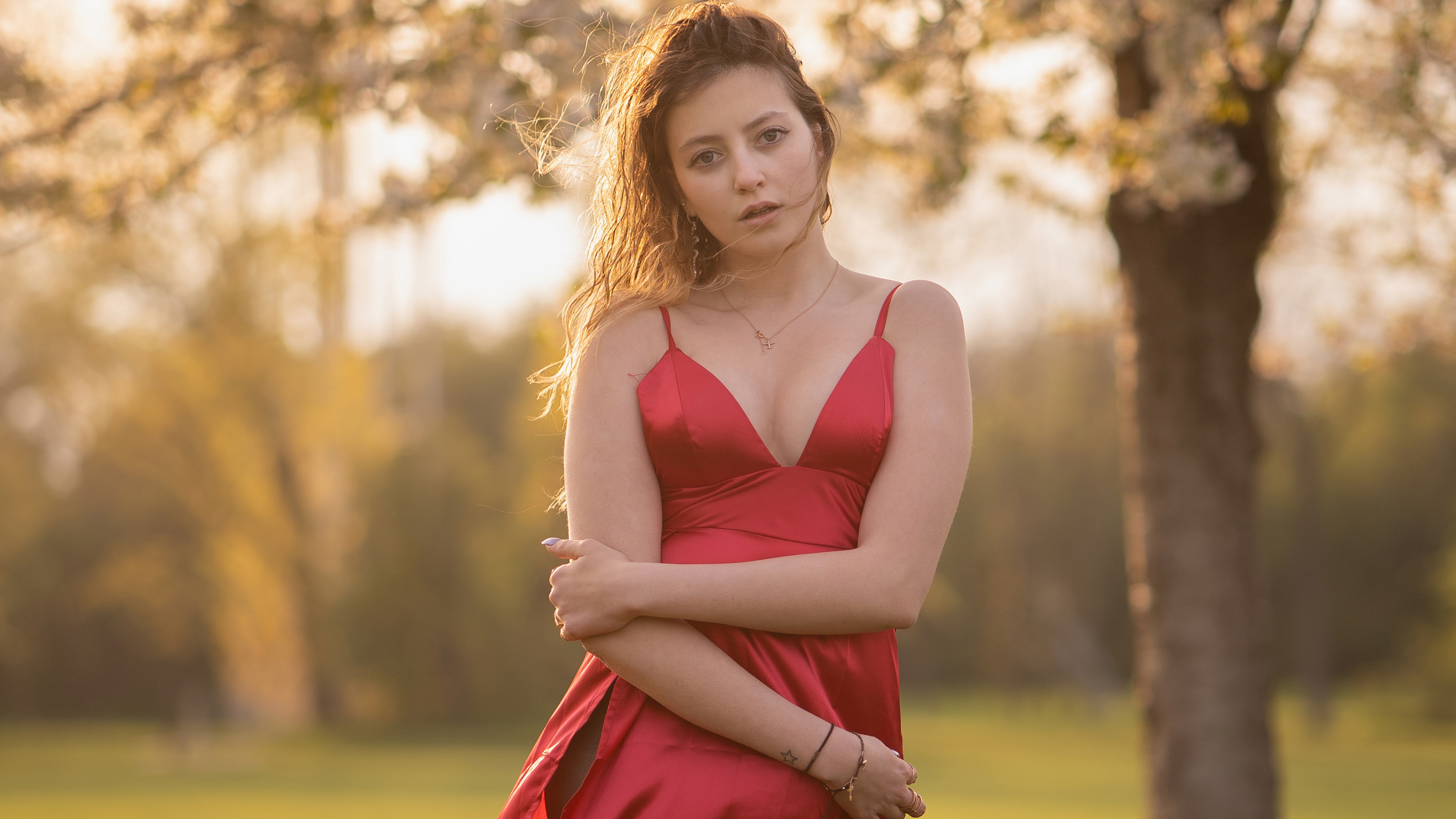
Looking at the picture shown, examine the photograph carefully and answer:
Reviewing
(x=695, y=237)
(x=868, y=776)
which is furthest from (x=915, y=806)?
(x=695, y=237)

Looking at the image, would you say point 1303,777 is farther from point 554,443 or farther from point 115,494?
point 115,494

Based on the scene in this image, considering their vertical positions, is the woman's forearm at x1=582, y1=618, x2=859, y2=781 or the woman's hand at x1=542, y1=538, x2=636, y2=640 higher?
the woman's hand at x1=542, y1=538, x2=636, y2=640

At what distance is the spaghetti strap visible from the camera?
6.47 feet

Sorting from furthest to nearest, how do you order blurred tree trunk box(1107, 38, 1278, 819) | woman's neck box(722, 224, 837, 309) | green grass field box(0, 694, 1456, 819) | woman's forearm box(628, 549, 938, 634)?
green grass field box(0, 694, 1456, 819) < blurred tree trunk box(1107, 38, 1278, 819) < woman's neck box(722, 224, 837, 309) < woman's forearm box(628, 549, 938, 634)

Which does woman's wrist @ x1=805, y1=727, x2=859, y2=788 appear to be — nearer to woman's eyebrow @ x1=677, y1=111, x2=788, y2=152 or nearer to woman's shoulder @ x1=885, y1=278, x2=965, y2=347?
woman's shoulder @ x1=885, y1=278, x2=965, y2=347

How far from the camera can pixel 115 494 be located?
27094 mm

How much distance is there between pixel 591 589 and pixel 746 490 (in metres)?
0.26

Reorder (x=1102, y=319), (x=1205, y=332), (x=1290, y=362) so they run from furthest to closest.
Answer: (x=1290, y=362) < (x=1102, y=319) < (x=1205, y=332)

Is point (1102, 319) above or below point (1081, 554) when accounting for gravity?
above

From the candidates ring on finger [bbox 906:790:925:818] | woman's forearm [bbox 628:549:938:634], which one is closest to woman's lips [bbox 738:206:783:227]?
woman's forearm [bbox 628:549:938:634]

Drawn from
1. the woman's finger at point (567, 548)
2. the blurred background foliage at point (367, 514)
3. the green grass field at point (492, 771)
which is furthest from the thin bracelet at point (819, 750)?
the blurred background foliage at point (367, 514)

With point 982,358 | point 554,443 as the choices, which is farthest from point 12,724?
point 982,358

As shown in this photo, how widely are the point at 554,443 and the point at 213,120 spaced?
1637 cm

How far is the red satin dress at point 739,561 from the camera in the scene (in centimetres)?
184
